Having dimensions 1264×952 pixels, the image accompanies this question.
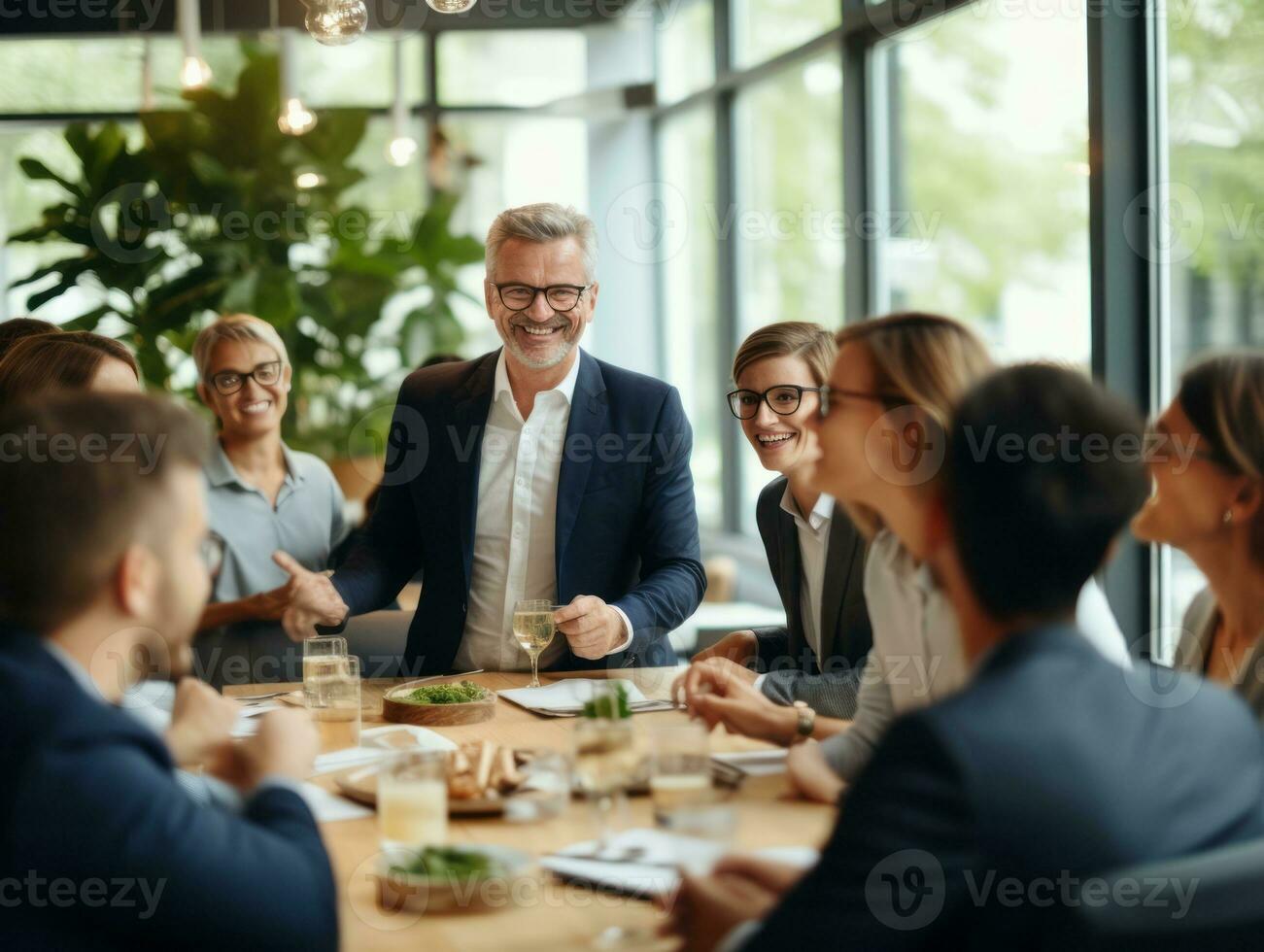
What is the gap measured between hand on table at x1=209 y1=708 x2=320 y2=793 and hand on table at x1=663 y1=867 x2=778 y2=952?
19.3 inches

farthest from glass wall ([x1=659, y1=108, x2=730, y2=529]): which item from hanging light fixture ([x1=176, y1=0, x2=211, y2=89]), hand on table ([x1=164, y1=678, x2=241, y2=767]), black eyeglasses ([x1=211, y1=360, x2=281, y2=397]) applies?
hand on table ([x1=164, y1=678, x2=241, y2=767])

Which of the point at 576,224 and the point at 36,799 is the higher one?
the point at 576,224

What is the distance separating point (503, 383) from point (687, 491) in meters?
0.53

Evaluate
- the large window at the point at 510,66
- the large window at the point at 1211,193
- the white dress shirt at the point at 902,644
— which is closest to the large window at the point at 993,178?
the large window at the point at 1211,193

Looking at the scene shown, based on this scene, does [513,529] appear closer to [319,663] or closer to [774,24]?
[319,663]

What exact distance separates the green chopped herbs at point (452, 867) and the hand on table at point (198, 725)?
0.41 metres

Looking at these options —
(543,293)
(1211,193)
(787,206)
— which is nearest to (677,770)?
(543,293)

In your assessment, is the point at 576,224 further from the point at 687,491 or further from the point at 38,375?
the point at 38,375

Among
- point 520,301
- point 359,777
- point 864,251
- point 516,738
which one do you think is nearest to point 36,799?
point 359,777

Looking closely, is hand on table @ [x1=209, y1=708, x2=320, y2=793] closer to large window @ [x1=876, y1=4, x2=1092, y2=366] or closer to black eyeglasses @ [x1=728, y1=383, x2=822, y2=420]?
black eyeglasses @ [x1=728, y1=383, x2=822, y2=420]

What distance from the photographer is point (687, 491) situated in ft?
10.6

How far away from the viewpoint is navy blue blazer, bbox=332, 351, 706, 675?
3.08 meters

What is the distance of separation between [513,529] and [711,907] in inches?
70.9

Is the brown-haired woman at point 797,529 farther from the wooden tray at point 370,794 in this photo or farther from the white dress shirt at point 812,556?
the wooden tray at point 370,794
